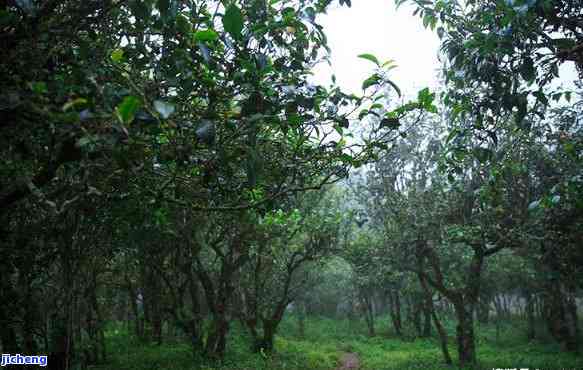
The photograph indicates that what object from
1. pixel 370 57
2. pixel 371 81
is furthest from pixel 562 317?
pixel 370 57

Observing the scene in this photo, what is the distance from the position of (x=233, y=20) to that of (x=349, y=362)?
1828cm

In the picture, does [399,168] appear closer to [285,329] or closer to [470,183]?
[470,183]

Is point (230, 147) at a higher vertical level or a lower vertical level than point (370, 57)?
lower

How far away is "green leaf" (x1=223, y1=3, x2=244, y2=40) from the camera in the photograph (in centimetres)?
229

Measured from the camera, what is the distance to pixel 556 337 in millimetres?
21031

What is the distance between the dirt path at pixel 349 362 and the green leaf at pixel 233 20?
16.0 m

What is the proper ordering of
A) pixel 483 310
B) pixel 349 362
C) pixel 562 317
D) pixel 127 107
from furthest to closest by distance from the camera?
1. pixel 483 310
2. pixel 562 317
3. pixel 349 362
4. pixel 127 107

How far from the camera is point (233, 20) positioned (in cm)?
232

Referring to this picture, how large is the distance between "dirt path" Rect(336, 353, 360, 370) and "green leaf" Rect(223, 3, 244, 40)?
1596cm

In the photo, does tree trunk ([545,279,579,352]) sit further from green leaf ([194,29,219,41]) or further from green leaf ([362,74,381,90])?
green leaf ([194,29,219,41])

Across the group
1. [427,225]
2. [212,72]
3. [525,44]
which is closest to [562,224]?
[427,225]

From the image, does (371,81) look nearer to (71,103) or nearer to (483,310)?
(71,103)

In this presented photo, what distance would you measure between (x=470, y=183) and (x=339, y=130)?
1106 centimetres

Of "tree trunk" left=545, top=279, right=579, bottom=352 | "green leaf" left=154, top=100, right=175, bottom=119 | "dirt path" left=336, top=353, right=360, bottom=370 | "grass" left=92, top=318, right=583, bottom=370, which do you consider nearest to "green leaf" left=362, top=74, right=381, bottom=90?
"green leaf" left=154, top=100, right=175, bottom=119
